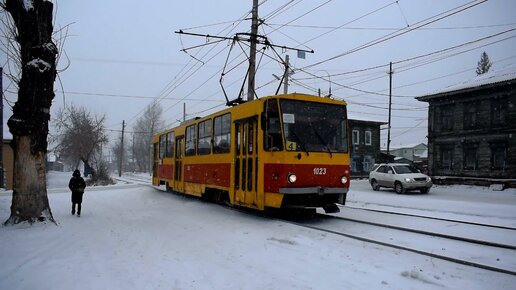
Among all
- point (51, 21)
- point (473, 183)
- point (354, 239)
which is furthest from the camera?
point (473, 183)

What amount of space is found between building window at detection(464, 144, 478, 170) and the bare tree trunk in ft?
98.0

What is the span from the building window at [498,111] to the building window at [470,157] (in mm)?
2432

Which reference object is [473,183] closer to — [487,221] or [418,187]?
[418,187]

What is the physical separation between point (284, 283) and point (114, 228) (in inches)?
219

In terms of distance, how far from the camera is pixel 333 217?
1190cm

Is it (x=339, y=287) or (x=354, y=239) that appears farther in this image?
(x=354, y=239)

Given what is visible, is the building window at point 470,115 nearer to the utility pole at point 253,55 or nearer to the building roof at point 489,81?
the building roof at point 489,81

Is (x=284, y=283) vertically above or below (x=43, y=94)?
below

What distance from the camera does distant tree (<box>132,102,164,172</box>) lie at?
258 feet

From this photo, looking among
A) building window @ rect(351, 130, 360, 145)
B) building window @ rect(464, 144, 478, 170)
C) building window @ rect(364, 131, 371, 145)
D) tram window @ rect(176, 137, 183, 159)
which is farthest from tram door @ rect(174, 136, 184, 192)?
building window @ rect(364, 131, 371, 145)

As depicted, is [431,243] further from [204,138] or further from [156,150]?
[156,150]

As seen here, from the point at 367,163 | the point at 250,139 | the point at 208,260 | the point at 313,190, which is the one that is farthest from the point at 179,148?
the point at 367,163

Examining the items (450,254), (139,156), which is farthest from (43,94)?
(139,156)

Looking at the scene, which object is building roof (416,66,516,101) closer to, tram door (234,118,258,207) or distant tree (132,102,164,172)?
tram door (234,118,258,207)
